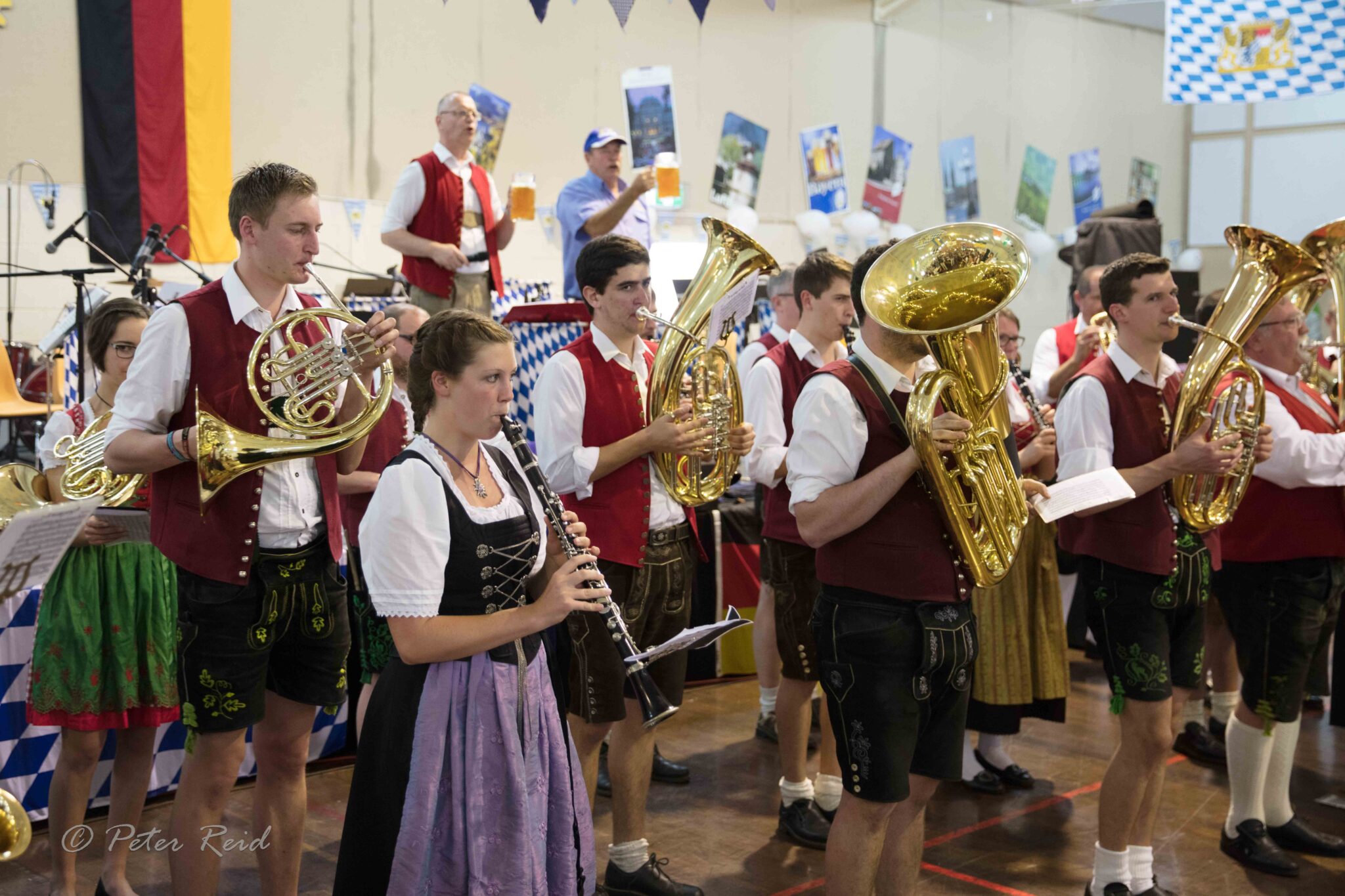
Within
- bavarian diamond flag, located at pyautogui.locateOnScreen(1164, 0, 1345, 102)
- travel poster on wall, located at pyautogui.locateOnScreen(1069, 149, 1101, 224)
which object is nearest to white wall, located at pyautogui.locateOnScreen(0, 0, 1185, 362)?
travel poster on wall, located at pyautogui.locateOnScreen(1069, 149, 1101, 224)

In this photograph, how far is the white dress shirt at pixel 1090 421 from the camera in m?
3.51

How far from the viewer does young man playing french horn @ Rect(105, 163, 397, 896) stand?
2793 millimetres

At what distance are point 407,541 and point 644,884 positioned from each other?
1727 millimetres

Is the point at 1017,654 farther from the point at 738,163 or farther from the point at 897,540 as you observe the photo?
the point at 738,163

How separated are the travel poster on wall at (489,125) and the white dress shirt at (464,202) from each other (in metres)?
3.44

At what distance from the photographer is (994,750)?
15.6 ft

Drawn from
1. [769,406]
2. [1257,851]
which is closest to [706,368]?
[769,406]

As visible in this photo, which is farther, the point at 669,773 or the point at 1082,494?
the point at 669,773

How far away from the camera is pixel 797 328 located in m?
4.34

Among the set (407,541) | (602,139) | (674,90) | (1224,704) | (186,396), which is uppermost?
(674,90)

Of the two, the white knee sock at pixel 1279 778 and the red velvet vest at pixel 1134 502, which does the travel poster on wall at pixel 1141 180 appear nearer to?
the white knee sock at pixel 1279 778

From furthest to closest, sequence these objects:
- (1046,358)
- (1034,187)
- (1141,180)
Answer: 1. (1141,180)
2. (1034,187)
3. (1046,358)

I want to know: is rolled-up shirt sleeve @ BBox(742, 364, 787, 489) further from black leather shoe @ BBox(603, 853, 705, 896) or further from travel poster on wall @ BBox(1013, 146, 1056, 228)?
travel poster on wall @ BBox(1013, 146, 1056, 228)

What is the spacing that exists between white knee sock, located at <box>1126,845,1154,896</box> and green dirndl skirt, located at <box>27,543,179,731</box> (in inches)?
113
